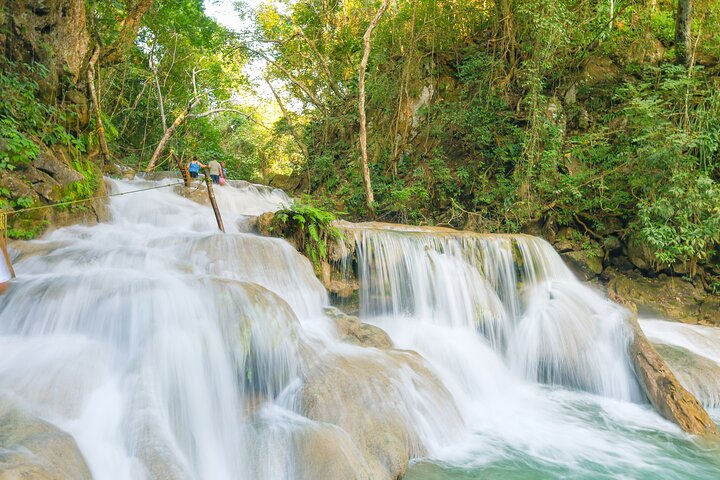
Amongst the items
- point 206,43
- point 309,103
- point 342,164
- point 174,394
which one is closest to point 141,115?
point 206,43

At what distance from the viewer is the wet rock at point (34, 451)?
2029 millimetres

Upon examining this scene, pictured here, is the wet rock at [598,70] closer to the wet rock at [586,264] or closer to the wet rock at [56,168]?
the wet rock at [586,264]

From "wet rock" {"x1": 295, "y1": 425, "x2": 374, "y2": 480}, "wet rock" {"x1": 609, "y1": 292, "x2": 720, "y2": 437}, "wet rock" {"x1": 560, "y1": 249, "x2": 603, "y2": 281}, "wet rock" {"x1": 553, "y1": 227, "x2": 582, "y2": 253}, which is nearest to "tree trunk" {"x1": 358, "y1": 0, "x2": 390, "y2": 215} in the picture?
"wet rock" {"x1": 553, "y1": 227, "x2": 582, "y2": 253}

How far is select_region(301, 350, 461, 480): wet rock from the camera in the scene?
3422 millimetres

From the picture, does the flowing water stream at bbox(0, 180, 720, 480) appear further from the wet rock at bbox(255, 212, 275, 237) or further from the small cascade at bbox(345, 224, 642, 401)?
the wet rock at bbox(255, 212, 275, 237)

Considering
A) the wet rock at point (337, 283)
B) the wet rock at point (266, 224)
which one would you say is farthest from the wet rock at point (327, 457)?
the wet rock at point (266, 224)

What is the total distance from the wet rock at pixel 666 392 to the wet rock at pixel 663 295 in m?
3.32

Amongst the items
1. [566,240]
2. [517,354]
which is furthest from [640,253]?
[517,354]

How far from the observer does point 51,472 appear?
213 centimetres

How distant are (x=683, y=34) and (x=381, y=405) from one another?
34.9 feet

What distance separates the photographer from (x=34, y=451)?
2.27m

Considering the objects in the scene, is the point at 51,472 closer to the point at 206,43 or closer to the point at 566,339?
the point at 566,339

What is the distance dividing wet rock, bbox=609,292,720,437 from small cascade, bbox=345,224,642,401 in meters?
0.20

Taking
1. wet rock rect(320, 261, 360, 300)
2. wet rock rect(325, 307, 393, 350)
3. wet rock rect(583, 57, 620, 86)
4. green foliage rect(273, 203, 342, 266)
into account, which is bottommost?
wet rock rect(325, 307, 393, 350)
